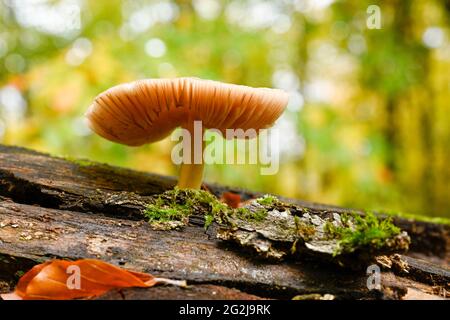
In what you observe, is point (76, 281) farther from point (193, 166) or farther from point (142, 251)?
point (193, 166)

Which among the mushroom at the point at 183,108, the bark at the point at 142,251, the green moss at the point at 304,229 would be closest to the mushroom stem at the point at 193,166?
the mushroom at the point at 183,108

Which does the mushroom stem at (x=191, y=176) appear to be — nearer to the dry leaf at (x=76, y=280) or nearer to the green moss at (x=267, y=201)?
the green moss at (x=267, y=201)

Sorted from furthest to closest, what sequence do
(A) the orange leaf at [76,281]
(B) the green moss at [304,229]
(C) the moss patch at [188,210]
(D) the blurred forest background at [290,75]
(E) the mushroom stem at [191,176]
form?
(D) the blurred forest background at [290,75] < (E) the mushroom stem at [191,176] < (C) the moss patch at [188,210] < (B) the green moss at [304,229] < (A) the orange leaf at [76,281]

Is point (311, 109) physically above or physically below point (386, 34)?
below

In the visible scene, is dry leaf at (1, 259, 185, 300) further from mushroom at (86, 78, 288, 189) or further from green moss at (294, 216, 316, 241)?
mushroom at (86, 78, 288, 189)

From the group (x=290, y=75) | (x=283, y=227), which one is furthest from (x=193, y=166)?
(x=290, y=75)

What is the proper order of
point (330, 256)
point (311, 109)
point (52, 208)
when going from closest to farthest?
1. point (330, 256)
2. point (52, 208)
3. point (311, 109)

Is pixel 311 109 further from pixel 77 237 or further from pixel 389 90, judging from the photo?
pixel 77 237

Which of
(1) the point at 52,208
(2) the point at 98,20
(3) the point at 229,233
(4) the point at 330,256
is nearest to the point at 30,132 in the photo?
(2) the point at 98,20
